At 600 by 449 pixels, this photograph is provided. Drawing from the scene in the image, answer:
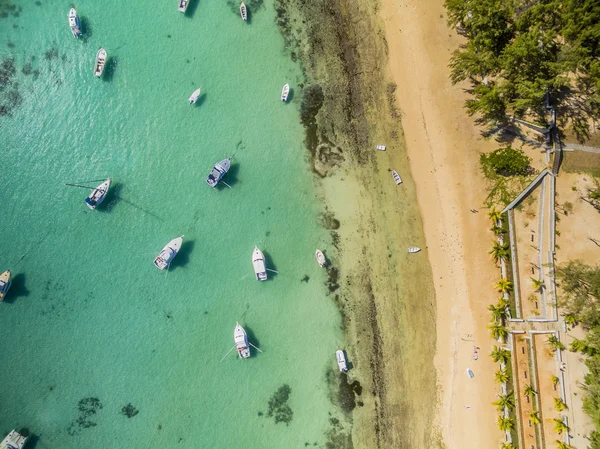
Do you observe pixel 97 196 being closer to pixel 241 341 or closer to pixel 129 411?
pixel 241 341

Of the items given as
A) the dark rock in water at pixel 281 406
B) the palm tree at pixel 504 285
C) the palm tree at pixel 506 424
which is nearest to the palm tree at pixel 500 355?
the palm tree at pixel 506 424

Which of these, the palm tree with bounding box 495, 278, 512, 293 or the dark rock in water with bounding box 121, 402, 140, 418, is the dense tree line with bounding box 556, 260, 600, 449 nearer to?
the palm tree with bounding box 495, 278, 512, 293

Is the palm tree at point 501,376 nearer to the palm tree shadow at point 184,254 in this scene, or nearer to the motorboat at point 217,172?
the palm tree shadow at point 184,254

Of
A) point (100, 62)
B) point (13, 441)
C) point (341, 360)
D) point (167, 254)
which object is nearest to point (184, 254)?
point (167, 254)

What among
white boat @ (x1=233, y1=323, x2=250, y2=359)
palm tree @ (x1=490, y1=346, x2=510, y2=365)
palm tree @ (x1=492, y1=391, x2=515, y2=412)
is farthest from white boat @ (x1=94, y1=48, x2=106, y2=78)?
palm tree @ (x1=492, y1=391, x2=515, y2=412)

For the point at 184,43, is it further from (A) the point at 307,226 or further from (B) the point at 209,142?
(A) the point at 307,226

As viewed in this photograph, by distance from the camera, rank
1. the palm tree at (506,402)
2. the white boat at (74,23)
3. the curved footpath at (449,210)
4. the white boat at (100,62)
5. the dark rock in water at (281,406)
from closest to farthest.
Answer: the palm tree at (506,402) < the curved footpath at (449,210) < the dark rock in water at (281,406) < the white boat at (74,23) < the white boat at (100,62)
